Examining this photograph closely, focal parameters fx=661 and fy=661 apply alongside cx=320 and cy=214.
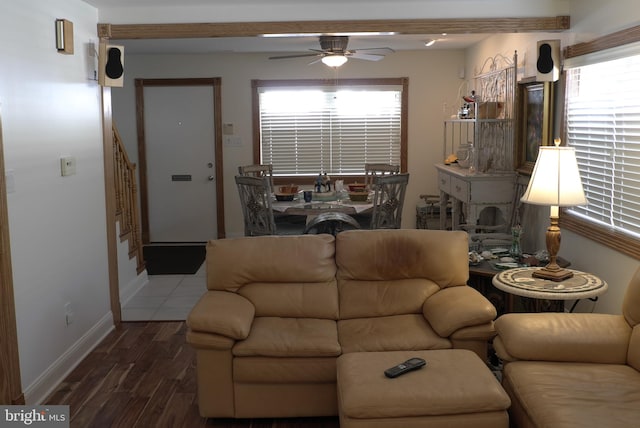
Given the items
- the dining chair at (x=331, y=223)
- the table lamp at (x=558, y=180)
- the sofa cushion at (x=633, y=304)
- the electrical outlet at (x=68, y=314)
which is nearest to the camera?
the sofa cushion at (x=633, y=304)

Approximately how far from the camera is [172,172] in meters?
8.02

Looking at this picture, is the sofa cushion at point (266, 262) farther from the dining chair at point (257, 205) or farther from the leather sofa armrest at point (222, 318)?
the dining chair at point (257, 205)

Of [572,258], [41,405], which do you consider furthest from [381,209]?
[41,405]

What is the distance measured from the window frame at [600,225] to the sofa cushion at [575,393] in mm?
995

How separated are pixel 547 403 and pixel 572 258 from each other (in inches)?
84.9

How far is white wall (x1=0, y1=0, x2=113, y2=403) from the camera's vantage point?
3357mm

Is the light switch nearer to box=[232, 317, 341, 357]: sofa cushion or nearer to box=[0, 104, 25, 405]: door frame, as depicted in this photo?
box=[0, 104, 25, 405]: door frame

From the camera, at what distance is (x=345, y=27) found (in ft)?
14.7

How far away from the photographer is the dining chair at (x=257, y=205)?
5.13 m

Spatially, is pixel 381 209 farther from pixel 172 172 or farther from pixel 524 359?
pixel 172 172

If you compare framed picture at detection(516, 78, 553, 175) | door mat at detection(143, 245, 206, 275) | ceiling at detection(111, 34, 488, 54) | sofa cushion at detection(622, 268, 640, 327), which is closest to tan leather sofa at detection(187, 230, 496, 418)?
sofa cushion at detection(622, 268, 640, 327)

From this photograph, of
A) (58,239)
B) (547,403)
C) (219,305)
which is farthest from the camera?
(58,239)

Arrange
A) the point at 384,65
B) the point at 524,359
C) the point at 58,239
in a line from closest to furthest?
the point at 524,359, the point at 58,239, the point at 384,65

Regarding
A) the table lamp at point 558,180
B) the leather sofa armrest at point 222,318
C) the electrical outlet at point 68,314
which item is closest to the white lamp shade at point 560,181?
the table lamp at point 558,180
